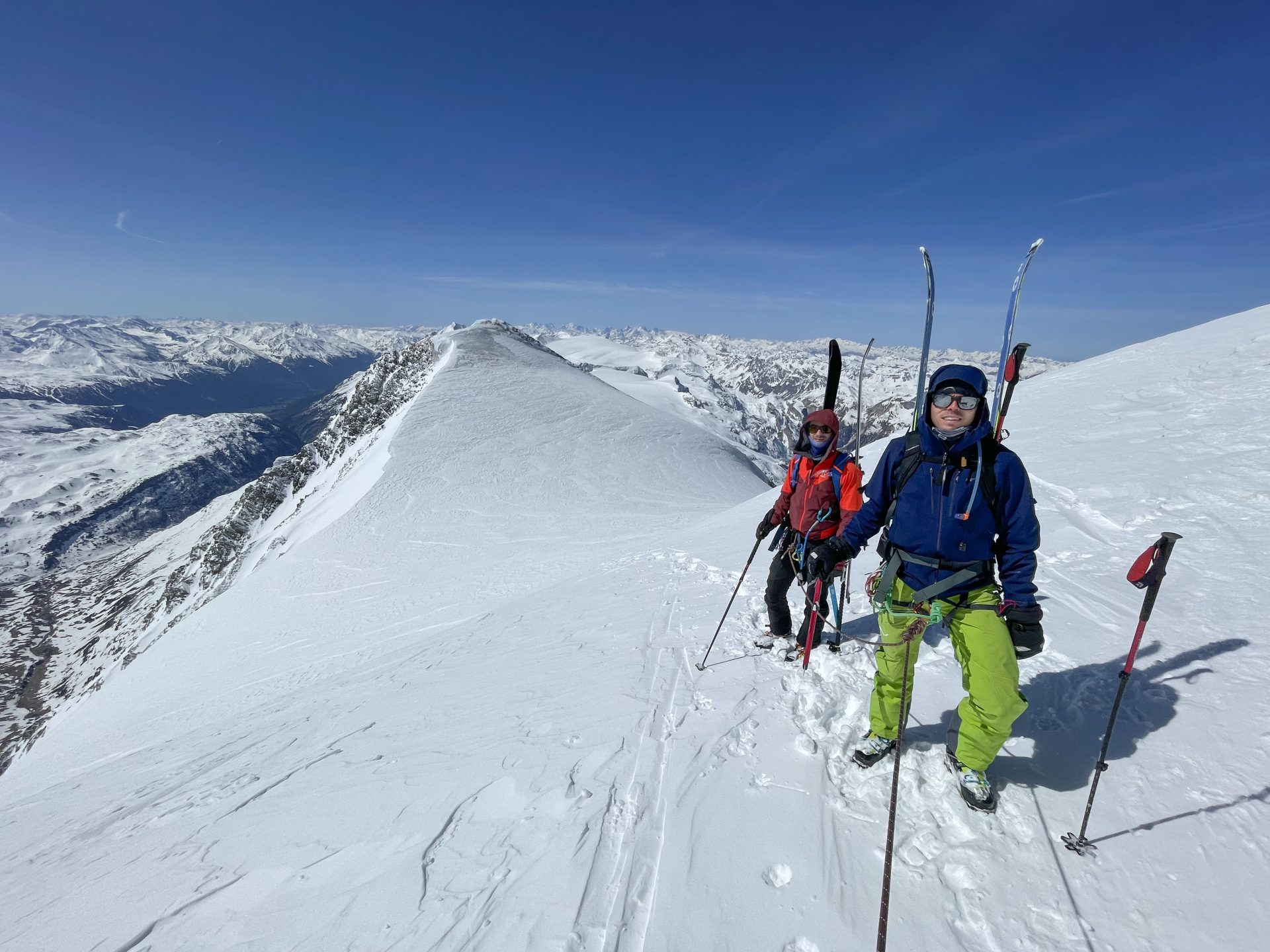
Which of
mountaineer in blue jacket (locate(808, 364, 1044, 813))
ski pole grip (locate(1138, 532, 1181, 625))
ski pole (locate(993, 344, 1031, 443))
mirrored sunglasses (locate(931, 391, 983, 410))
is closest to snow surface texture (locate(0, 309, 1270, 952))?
mountaineer in blue jacket (locate(808, 364, 1044, 813))

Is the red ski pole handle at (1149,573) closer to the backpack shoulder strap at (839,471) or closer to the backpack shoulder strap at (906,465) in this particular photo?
the backpack shoulder strap at (906,465)

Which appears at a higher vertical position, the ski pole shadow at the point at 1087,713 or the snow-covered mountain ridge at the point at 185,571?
the ski pole shadow at the point at 1087,713

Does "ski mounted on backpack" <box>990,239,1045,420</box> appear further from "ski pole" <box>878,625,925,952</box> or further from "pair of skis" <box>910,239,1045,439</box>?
"ski pole" <box>878,625,925,952</box>

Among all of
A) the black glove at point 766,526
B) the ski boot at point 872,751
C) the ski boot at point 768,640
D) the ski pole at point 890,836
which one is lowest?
the ski boot at point 768,640

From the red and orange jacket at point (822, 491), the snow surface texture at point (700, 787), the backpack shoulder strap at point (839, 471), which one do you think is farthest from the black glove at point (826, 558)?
the snow surface texture at point (700, 787)

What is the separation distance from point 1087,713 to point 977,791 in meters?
2.03

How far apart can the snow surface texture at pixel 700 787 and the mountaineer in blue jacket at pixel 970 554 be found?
2.88 feet

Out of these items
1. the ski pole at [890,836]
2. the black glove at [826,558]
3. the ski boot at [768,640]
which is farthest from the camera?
the ski boot at [768,640]

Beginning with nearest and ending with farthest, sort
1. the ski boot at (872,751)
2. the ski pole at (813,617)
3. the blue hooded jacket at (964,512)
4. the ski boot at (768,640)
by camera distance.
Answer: the blue hooded jacket at (964,512) → the ski boot at (872,751) → the ski pole at (813,617) → the ski boot at (768,640)

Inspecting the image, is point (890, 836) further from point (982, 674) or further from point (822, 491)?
point (822, 491)

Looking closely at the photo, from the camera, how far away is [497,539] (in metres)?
22.9

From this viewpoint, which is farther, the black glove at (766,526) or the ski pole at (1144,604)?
the black glove at (766,526)

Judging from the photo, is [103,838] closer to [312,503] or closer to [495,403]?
[495,403]

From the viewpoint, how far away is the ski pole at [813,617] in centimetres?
621
